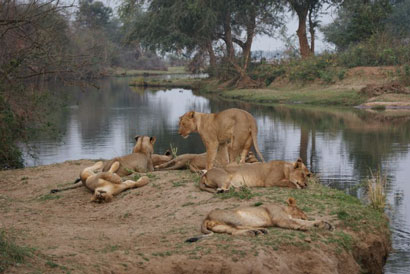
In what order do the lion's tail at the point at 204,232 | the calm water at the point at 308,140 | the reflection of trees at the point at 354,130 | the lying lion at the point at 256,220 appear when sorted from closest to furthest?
the lion's tail at the point at 204,232 → the lying lion at the point at 256,220 → the calm water at the point at 308,140 → the reflection of trees at the point at 354,130

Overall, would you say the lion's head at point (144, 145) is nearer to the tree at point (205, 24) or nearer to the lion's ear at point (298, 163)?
the lion's ear at point (298, 163)

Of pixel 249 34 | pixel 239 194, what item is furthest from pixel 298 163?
pixel 249 34

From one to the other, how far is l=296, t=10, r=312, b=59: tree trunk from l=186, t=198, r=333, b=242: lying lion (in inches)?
1505

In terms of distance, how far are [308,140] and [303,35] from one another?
25.7 meters

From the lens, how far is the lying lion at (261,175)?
9461mm

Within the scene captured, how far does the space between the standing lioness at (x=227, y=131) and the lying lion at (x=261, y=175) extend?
3.98 feet

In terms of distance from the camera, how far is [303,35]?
1784 inches

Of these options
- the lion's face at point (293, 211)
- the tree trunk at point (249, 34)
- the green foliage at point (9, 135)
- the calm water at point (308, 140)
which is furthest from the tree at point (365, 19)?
the lion's face at point (293, 211)

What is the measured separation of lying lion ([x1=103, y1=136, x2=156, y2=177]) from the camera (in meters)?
11.2

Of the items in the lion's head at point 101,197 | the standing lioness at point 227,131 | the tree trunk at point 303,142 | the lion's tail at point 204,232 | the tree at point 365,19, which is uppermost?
the tree at point 365,19

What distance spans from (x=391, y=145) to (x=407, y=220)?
31.2 ft

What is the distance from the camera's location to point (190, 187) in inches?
389

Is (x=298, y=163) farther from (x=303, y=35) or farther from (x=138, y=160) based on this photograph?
(x=303, y=35)

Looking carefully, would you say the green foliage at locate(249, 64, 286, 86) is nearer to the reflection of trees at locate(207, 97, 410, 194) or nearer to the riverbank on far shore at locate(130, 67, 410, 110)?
the riverbank on far shore at locate(130, 67, 410, 110)
